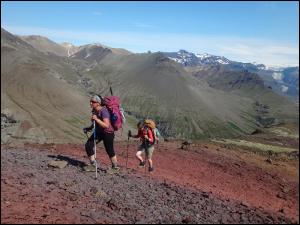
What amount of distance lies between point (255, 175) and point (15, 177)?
12022 millimetres

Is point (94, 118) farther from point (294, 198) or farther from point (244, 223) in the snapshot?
point (294, 198)

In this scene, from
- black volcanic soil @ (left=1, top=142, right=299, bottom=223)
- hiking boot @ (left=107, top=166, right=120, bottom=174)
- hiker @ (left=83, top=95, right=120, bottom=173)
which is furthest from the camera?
hiking boot @ (left=107, top=166, right=120, bottom=174)

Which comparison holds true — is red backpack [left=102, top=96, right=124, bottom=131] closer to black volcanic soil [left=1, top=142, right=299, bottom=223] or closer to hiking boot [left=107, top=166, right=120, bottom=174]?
hiking boot [left=107, top=166, right=120, bottom=174]

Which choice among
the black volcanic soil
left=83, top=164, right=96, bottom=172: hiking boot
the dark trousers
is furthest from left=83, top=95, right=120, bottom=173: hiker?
the black volcanic soil

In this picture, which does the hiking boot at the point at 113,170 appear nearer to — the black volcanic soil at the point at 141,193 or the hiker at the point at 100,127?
the hiker at the point at 100,127

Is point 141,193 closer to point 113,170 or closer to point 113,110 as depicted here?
point 113,170

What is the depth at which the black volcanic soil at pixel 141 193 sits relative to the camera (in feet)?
36.2

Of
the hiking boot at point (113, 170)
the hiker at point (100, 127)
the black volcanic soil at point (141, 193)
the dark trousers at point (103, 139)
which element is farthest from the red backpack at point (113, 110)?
the black volcanic soil at point (141, 193)

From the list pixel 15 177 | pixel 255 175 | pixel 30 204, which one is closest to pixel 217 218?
pixel 30 204

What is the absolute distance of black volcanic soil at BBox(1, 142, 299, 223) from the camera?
434 inches

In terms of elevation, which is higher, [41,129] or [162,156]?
[162,156]

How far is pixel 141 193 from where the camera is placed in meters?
13.8

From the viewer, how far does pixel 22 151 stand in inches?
755

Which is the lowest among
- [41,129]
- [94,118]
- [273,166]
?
[41,129]
